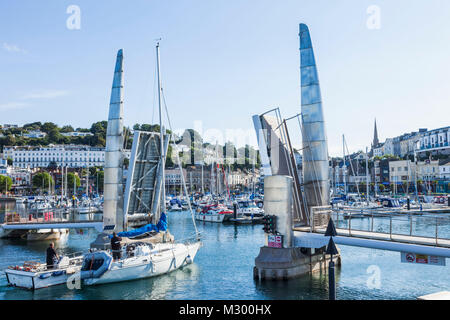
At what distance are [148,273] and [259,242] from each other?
19.0 m

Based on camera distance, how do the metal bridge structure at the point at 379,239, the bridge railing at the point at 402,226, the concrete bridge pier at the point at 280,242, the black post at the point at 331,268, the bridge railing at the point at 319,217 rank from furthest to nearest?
the bridge railing at the point at 319,217, the concrete bridge pier at the point at 280,242, the bridge railing at the point at 402,226, the metal bridge structure at the point at 379,239, the black post at the point at 331,268

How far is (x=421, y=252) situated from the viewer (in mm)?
20578

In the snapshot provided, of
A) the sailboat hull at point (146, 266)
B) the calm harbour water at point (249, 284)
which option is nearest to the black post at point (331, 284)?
the calm harbour water at point (249, 284)

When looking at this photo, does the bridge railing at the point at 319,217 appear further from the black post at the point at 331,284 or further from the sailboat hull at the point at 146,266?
the black post at the point at 331,284

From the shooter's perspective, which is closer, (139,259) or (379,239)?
(379,239)

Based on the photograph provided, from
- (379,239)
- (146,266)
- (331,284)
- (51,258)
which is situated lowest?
(146,266)

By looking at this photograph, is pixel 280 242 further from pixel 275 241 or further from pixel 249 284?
pixel 249 284

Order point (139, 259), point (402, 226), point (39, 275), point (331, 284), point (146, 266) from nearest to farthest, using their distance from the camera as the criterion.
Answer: point (331, 284) → point (39, 275) → point (139, 259) → point (146, 266) → point (402, 226)

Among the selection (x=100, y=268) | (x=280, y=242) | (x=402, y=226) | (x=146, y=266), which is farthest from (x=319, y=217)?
(x=402, y=226)

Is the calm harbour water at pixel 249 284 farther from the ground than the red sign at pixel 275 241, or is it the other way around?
the red sign at pixel 275 241

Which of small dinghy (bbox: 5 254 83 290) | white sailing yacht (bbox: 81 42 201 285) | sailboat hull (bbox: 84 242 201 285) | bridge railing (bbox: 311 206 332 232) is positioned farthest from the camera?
bridge railing (bbox: 311 206 332 232)

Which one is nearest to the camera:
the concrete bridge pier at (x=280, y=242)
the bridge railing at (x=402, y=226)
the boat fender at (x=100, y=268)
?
the bridge railing at (x=402, y=226)

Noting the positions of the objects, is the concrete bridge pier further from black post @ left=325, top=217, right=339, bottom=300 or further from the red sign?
black post @ left=325, top=217, right=339, bottom=300

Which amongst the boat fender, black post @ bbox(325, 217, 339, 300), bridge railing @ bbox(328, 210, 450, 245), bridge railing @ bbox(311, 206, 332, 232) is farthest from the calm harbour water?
black post @ bbox(325, 217, 339, 300)
